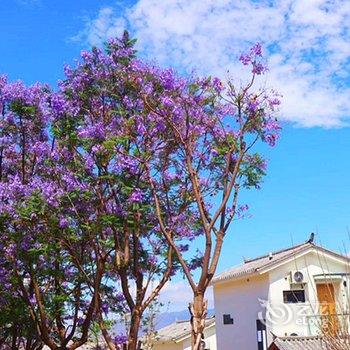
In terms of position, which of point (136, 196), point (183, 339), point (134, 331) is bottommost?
point (134, 331)

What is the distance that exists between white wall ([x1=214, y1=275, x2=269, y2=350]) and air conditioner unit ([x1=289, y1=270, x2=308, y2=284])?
92cm

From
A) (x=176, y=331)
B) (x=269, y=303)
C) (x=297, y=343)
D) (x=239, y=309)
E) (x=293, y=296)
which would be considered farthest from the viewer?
(x=176, y=331)

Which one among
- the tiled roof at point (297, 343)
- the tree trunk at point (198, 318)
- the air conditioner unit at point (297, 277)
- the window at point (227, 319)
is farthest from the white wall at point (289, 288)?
the tree trunk at point (198, 318)

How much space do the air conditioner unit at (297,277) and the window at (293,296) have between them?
379 millimetres

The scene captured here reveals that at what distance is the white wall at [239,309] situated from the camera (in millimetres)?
25656

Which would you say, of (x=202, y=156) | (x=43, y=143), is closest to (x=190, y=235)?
(x=202, y=156)

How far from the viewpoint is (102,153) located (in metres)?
14.4

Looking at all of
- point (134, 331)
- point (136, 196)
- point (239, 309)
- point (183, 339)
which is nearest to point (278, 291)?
point (239, 309)

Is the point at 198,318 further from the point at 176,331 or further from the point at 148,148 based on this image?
the point at 176,331

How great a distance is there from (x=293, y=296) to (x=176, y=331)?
1258 cm

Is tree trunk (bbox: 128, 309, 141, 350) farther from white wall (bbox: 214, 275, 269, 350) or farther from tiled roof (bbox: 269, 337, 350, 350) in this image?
white wall (bbox: 214, 275, 269, 350)

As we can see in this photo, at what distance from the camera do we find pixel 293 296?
24750 millimetres

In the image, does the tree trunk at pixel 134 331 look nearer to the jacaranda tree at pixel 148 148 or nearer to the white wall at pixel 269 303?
the jacaranda tree at pixel 148 148

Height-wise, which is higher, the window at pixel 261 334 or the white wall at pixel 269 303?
the white wall at pixel 269 303
